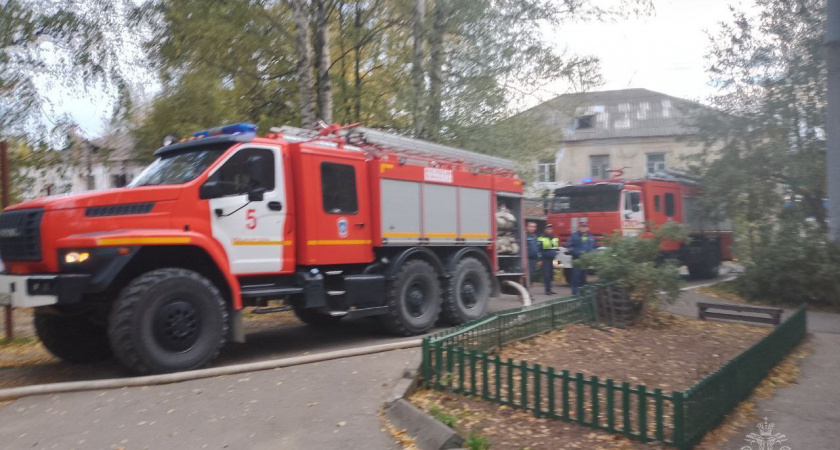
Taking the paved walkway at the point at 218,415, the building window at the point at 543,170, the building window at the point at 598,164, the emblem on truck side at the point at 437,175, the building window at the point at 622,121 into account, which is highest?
the building window at the point at 622,121

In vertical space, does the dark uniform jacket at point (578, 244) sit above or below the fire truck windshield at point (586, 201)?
below

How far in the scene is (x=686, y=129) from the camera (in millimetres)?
18969

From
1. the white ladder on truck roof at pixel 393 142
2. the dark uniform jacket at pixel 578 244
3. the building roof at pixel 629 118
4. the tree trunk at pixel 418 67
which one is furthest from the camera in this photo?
the building roof at pixel 629 118

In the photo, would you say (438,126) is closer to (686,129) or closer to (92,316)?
(686,129)

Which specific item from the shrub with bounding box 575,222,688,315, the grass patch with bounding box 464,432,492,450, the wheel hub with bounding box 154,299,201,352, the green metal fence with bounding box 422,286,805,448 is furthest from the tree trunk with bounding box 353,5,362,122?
the grass patch with bounding box 464,432,492,450

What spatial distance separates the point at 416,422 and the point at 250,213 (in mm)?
3726

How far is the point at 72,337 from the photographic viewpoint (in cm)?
782

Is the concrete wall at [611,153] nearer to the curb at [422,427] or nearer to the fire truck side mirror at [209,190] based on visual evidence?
the fire truck side mirror at [209,190]

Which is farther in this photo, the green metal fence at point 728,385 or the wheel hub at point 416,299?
the wheel hub at point 416,299

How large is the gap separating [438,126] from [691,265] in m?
10.2

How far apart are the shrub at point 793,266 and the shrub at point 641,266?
14.3 ft

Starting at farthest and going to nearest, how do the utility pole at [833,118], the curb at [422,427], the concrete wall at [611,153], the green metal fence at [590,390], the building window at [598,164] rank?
the building window at [598,164]
the concrete wall at [611,153]
the utility pole at [833,118]
the green metal fence at [590,390]
the curb at [422,427]

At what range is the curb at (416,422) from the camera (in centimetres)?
490

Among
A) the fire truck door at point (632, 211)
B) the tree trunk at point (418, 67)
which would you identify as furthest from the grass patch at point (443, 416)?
the fire truck door at point (632, 211)
